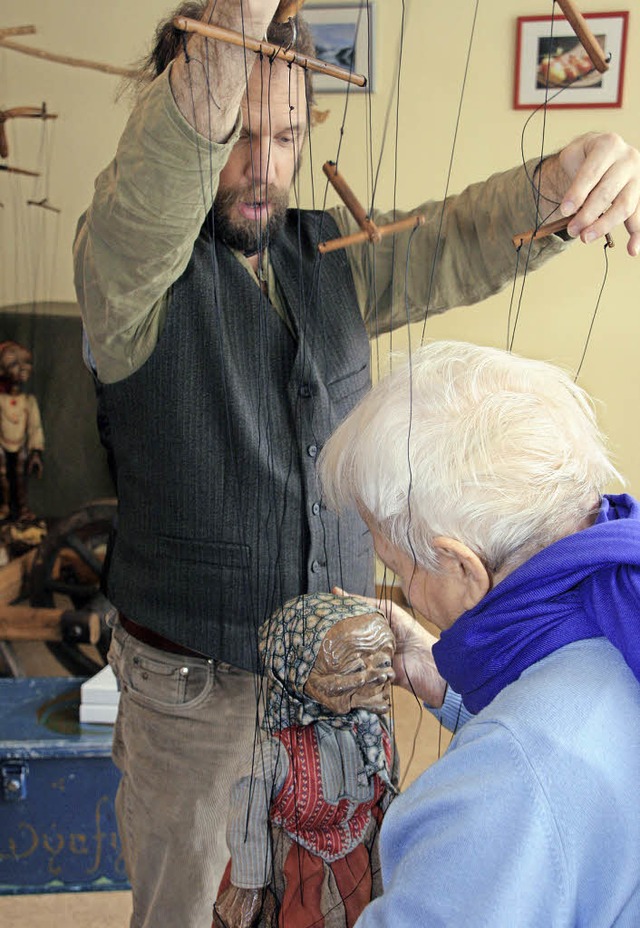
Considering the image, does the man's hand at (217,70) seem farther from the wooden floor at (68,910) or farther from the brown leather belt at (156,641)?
the wooden floor at (68,910)

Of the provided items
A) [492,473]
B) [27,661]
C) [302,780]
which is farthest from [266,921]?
[27,661]

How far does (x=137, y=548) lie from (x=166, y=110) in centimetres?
63

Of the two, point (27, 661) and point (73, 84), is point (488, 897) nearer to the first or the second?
point (27, 661)

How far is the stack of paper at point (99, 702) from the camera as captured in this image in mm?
2150

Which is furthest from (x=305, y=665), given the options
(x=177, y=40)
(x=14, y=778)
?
(x=14, y=778)

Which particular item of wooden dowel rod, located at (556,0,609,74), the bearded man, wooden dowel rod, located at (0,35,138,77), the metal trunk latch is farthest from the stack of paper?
wooden dowel rod, located at (0,35,138,77)

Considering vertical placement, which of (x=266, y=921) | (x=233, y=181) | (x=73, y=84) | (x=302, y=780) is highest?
(x=73, y=84)

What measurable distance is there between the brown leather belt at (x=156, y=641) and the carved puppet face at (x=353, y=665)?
0.28 metres

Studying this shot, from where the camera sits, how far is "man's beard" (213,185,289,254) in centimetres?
115

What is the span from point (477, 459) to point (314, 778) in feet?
1.41

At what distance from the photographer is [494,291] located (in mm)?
1314

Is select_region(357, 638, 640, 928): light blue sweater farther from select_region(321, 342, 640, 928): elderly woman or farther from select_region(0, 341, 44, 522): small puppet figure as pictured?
select_region(0, 341, 44, 522): small puppet figure

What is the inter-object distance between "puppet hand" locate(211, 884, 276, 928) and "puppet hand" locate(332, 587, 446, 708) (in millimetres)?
274

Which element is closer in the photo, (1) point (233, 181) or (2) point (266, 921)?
(2) point (266, 921)
